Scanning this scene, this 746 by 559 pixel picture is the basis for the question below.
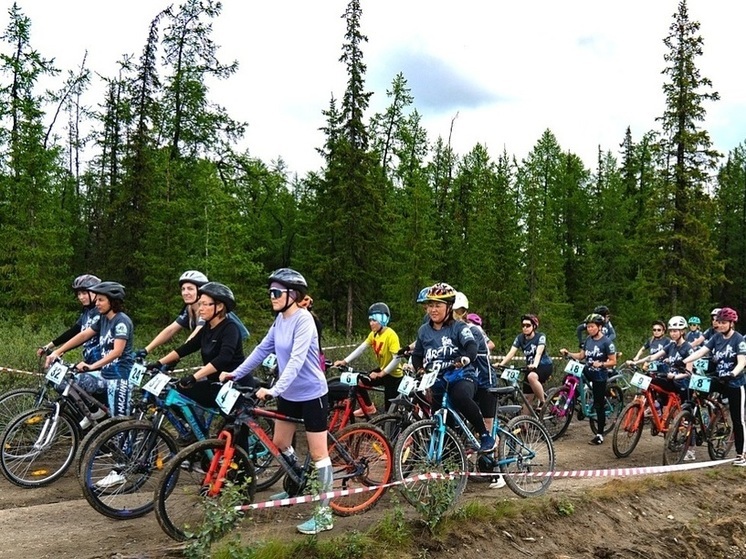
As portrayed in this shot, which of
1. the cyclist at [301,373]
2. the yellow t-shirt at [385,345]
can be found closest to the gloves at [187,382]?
the cyclist at [301,373]

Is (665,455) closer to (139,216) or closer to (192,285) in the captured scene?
(192,285)

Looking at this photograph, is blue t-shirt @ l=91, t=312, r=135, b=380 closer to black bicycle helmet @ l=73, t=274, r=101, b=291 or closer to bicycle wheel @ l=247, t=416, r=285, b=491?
black bicycle helmet @ l=73, t=274, r=101, b=291

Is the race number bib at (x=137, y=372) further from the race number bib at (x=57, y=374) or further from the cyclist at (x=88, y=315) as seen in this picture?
the cyclist at (x=88, y=315)

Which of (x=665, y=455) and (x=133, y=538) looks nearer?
(x=133, y=538)

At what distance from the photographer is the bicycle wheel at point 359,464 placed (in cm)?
590

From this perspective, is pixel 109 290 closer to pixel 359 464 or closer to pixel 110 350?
pixel 110 350

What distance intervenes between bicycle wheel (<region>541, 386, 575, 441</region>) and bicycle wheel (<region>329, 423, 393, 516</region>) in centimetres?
487

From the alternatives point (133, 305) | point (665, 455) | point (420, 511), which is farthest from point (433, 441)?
point (133, 305)

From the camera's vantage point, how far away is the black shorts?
518 cm

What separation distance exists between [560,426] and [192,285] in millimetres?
6760

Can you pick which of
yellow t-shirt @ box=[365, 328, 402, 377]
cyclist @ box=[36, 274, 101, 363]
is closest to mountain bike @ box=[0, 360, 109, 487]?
cyclist @ box=[36, 274, 101, 363]

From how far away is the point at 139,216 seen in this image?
26094 millimetres

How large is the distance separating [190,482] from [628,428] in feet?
22.9

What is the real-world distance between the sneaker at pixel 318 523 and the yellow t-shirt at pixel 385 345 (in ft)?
9.51
